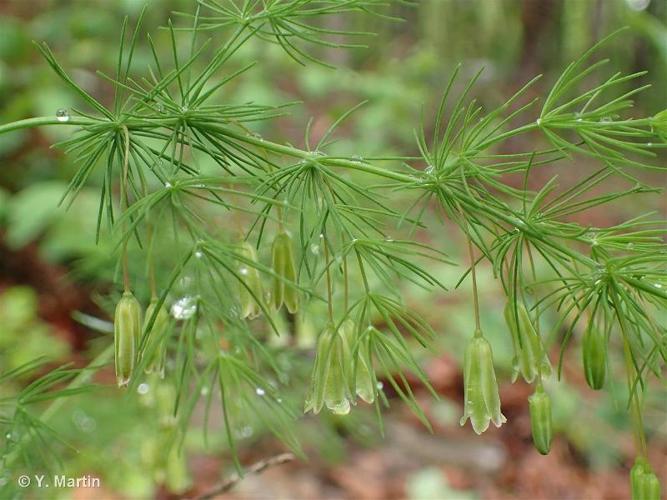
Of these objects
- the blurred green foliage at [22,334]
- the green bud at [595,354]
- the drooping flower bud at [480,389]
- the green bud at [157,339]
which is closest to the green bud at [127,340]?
the green bud at [157,339]

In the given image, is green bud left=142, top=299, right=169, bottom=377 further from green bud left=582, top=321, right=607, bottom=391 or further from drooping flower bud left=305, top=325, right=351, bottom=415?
green bud left=582, top=321, right=607, bottom=391

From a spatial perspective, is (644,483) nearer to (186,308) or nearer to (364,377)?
(364,377)

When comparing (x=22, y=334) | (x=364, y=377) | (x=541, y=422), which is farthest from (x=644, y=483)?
(x=22, y=334)

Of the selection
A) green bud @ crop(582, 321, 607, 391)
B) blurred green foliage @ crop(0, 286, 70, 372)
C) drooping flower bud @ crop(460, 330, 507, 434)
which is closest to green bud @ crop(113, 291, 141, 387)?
drooping flower bud @ crop(460, 330, 507, 434)

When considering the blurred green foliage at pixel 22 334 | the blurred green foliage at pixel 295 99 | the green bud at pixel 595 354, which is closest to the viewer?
the green bud at pixel 595 354

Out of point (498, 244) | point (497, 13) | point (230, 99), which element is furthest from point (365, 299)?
point (497, 13)

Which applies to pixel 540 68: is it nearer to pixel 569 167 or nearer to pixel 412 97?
pixel 569 167

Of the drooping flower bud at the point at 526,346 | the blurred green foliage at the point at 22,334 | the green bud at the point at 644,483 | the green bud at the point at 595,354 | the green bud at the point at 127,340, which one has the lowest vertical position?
the green bud at the point at 644,483

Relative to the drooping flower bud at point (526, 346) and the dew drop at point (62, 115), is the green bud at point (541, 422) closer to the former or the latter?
the drooping flower bud at point (526, 346)
